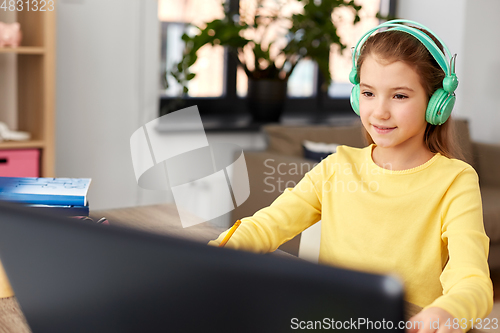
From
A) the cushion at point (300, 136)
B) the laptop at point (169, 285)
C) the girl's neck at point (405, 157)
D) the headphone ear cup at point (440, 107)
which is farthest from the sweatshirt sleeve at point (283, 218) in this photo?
the cushion at point (300, 136)

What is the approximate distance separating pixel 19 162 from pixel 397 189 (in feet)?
6.07

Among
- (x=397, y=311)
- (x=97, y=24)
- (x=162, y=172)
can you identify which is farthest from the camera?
(x=97, y=24)

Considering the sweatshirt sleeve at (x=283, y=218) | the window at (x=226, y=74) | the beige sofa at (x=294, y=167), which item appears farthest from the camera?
the window at (x=226, y=74)

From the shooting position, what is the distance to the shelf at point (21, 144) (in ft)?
7.50

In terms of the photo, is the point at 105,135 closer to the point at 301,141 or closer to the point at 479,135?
the point at 301,141

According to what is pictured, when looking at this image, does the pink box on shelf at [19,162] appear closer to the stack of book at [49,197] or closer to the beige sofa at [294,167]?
the beige sofa at [294,167]

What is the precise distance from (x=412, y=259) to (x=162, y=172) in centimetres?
137


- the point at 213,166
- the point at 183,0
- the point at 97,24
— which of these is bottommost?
the point at 213,166

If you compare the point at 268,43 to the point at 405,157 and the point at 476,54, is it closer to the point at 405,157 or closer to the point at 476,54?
the point at 476,54

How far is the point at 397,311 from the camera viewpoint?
236 millimetres

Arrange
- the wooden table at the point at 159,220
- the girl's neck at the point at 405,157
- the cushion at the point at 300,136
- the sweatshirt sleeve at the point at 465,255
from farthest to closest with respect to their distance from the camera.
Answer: the cushion at the point at 300,136
the wooden table at the point at 159,220
the girl's neck at the point at 405,157
the sweatshirt sleeve at the point at 465,255

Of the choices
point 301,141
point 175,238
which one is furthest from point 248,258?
point 301,141

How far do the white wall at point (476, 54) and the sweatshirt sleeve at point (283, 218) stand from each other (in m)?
3.10

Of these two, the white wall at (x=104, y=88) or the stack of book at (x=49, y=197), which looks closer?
the stack of book at (x=49, y=197)
